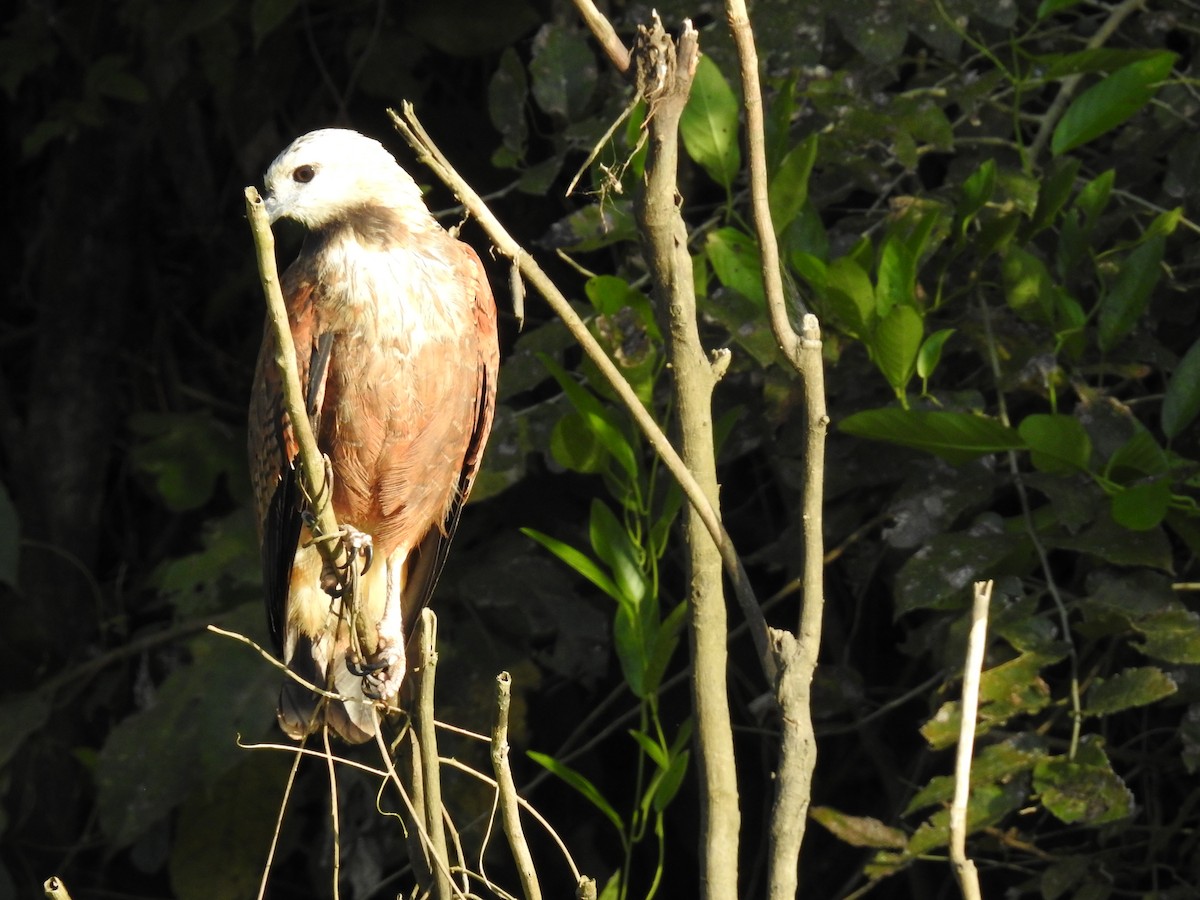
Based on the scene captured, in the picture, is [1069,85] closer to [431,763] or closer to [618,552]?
[618,552]

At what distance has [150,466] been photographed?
3607 millimetres

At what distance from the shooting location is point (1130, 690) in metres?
2.07

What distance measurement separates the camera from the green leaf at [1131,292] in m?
2.24

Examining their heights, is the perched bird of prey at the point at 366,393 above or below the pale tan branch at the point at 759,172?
below

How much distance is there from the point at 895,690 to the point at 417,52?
5.33ft

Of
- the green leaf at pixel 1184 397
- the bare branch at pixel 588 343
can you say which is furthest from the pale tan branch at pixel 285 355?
the green leaf at pixel 1184 397

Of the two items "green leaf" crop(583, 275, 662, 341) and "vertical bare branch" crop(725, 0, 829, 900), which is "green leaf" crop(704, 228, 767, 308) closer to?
"green leaf" crop(583, 275, 662, 341)

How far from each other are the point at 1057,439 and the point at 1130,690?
1.12ft

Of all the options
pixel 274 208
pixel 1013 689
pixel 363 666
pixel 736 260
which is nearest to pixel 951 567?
pixel 1013 689

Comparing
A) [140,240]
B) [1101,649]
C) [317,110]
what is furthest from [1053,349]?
[140,240]

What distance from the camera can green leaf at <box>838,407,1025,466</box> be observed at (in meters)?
2.04

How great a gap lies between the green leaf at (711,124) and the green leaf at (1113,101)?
1.64 feet

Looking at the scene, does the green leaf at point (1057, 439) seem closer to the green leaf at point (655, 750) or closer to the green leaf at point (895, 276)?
the green leaf at point (895, 276)

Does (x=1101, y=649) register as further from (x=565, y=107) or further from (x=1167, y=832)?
(x=565, y=107)
